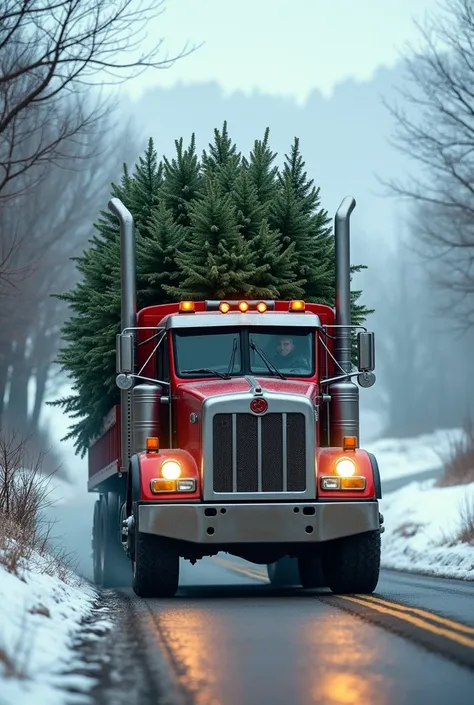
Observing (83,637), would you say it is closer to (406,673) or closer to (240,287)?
(406,673)

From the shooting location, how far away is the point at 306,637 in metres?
9.71

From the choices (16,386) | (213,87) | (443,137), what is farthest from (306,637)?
(213,87)

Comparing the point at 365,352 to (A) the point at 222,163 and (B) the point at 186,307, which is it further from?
(A) the point at 222,163

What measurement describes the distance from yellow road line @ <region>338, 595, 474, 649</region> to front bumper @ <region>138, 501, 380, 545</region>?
2.67 ft

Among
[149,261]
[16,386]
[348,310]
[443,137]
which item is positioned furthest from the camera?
[16,386]

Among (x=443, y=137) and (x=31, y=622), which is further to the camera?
(x=443, y=137)

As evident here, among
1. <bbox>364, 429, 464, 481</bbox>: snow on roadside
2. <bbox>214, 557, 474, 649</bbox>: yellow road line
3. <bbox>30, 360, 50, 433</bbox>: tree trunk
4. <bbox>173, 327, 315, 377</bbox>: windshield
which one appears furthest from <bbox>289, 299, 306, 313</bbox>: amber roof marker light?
<bbox>30, 360, 50, 433</bbox>: tree trunk

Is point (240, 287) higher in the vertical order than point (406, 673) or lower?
higher

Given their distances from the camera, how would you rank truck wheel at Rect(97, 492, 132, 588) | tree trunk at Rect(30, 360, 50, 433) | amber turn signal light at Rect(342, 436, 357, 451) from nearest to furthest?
amber turn signal light at Rect(342, 436, 357, 451), truck wheel at Rect(97, 492, 132, 588), tree trunk at Rect(30, 360, 50, 433)

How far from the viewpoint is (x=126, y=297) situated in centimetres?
1648

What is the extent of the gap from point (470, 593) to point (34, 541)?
4.65 meters

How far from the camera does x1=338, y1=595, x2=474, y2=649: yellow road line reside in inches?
365

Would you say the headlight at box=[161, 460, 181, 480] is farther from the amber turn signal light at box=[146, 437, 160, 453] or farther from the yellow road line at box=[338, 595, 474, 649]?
the yellow road line at box=[338, 595, 474, 649]

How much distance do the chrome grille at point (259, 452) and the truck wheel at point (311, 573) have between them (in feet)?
13.3
